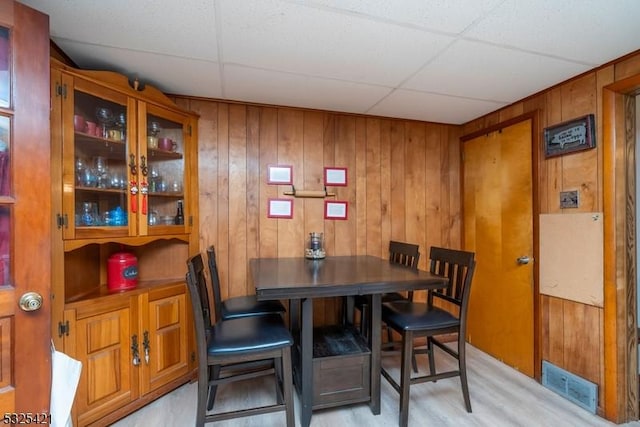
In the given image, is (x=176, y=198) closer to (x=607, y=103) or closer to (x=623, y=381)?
(x=607, y=103)

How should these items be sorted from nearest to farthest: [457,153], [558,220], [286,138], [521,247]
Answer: [558,220], [521,247], [286,138], [457,153]

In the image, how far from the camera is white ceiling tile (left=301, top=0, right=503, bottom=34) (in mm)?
1306

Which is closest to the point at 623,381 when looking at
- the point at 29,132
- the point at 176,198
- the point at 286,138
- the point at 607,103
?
the point at 607,103

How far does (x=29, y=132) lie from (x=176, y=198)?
113cm

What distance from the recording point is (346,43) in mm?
1619

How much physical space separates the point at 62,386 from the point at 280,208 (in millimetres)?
1730

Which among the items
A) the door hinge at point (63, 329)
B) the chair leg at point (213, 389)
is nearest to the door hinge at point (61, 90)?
the door hinge at point (63, 329)

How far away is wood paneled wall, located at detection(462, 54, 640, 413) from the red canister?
3.04 m

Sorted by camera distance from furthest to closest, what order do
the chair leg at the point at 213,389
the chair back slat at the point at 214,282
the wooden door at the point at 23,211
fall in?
the chair back slat at the point at 214,282
the chair leg at the point at 213,389
the wooden door at the point at 23,211

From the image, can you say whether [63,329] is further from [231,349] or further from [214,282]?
[231,349]

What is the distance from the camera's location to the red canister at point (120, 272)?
6.42 ft

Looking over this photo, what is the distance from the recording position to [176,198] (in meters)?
2.27

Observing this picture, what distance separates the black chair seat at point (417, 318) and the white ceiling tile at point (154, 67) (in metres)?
2.01

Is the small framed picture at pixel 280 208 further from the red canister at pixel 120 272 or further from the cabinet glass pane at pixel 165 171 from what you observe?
the red canister at pixel 120 272
